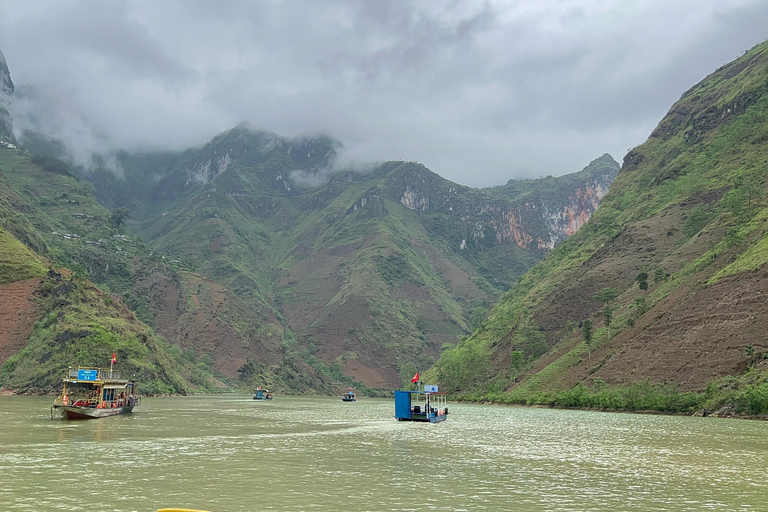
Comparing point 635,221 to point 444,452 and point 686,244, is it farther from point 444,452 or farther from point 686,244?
point 444,452

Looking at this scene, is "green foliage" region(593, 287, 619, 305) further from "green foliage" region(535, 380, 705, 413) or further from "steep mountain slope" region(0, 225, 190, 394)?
"steep mountain slope" region(0, 225, 190, 394)

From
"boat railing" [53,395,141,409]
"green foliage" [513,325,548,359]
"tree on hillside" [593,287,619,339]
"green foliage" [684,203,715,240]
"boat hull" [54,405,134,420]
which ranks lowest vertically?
"boat hull" [54,405,134,420]

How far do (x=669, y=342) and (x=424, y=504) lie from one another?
9250cm

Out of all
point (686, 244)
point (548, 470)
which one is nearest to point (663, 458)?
point (548, 470)

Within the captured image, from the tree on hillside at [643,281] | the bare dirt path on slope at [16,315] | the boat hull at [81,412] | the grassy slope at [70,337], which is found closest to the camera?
the boat hull at [81,412]

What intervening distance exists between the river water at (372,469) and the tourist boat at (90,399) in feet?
21.4

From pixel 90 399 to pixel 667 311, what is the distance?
99091 millimetres

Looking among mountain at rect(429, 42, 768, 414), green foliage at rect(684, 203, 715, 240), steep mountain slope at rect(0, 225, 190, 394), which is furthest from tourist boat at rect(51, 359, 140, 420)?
green foliage at rect(684, 203, 715, 240)

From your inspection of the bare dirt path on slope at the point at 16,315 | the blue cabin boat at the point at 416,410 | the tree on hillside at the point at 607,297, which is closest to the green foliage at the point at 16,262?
the bare dirt path on slope at the point at 16,315

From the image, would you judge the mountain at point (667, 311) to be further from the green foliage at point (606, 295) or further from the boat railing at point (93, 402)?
the boat railing at point (93, 402)

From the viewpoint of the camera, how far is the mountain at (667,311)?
96.2 metres

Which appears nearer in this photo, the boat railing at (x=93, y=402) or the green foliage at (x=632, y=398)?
the boat railing at (x=93, y=402)

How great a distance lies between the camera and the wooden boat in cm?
7475

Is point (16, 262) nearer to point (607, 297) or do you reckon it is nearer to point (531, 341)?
point (531, 341)
